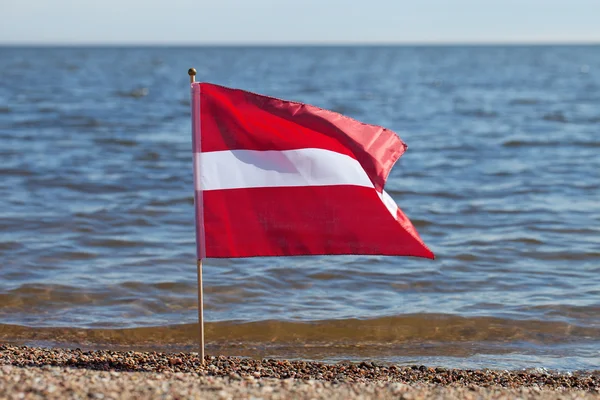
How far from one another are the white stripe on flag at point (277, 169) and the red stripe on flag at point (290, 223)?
0.05 metres

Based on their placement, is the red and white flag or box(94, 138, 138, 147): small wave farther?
box(94, 138, 138, 147): small wave

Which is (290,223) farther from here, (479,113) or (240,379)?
(479,113)

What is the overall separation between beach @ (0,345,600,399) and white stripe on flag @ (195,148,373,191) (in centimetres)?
136

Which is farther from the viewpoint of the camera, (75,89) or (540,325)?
(75,89)

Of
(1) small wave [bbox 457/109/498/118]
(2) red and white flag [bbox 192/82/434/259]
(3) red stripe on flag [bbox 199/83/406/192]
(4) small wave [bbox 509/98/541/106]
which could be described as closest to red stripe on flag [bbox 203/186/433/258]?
(2) red and white flag [bbox 192/82/434/259]

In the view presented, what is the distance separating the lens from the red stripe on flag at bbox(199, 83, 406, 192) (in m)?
6.14

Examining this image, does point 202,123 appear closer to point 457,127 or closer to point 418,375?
point 418,375

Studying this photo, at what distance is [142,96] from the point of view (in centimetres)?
4075

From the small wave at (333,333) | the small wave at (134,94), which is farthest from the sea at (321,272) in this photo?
the small wave at (134,94)

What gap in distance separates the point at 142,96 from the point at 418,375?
35.6 m

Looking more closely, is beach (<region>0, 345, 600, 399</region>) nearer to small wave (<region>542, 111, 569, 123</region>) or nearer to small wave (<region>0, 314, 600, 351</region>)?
small wave (<region>0, 314, 600, 351</region>)

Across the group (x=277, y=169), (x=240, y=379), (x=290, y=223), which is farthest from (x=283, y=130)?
(x=240, y=379)

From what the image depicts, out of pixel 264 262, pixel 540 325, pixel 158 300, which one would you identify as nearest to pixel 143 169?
pixel 264 262

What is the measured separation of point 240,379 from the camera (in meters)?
5.54
